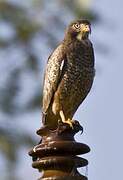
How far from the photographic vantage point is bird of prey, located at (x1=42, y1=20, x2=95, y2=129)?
455cm

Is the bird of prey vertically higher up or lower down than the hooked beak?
lower down

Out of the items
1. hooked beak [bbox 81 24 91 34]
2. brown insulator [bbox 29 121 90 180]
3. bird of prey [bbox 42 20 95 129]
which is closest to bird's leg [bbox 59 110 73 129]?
bird of prey [bbox 42 20 95 129]

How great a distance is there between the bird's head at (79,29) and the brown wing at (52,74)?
0.12 meters

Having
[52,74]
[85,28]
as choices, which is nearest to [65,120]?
[52,74]

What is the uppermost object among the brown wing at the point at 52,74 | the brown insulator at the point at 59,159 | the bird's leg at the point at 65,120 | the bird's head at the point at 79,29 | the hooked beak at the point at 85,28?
the bird's head at the point at 79,29

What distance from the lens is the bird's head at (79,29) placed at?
4.59 m

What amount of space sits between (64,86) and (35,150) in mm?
1633

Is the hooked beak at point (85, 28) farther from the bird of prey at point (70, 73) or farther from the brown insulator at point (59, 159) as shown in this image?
the brown insulator at point (59, 159)

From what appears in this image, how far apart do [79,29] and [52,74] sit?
1.06 ft

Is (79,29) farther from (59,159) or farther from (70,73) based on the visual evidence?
(59,159)

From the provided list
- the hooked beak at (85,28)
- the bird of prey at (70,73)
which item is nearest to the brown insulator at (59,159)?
the bird of prey at (70,73)

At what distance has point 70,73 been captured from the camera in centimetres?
461

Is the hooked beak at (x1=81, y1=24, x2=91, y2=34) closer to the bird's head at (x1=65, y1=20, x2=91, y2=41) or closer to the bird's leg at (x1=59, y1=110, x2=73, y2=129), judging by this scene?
the bird's head at (x1=65, y1=20, x2=91, y2=41)

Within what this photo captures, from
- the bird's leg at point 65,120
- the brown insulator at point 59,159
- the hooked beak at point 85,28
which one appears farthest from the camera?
the hooked beak at point 85,28
